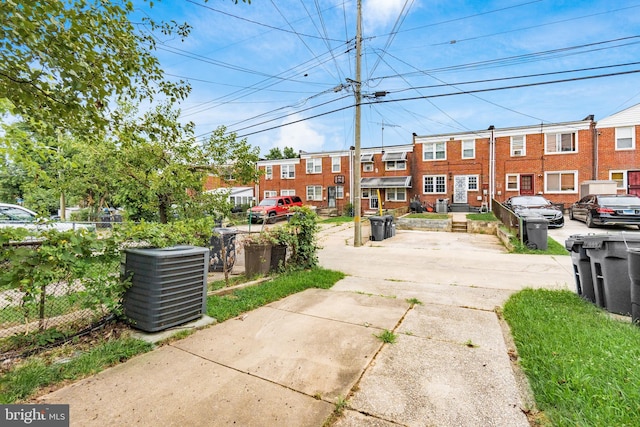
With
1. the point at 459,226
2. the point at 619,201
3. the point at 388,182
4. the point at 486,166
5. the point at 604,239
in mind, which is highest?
the point at 486,166

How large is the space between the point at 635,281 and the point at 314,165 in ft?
92.5

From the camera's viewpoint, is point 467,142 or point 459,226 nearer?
point 459,226

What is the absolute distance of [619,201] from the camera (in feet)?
41.3

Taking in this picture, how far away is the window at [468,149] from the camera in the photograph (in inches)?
943

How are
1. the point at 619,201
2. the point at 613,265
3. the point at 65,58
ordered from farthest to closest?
the point at 619,201 → the point at 613,265 → the point at 65,58

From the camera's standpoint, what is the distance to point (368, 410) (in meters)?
2.19

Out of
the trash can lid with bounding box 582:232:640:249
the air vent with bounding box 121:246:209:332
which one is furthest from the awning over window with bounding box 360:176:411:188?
the air vent with bounding box 121:246:209:332

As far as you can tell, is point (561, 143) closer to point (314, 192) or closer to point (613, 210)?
point (613, 210)

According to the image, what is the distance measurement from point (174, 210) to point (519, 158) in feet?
80.3

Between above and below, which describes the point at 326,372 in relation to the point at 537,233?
below

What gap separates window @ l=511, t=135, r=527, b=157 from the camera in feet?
73.5

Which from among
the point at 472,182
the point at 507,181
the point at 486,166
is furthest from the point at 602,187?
the point at 472,182

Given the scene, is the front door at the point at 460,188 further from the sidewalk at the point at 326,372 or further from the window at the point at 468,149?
the sidewalk at the point at 326,372

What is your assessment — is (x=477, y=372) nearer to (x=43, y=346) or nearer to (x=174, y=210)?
(x=43, y=346)
